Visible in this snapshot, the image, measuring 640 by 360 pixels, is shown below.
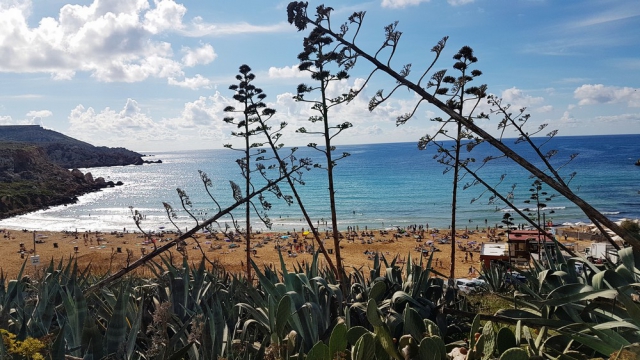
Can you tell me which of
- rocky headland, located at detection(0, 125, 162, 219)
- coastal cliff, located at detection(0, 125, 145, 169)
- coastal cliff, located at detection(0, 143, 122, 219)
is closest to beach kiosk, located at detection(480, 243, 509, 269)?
rocky headland, located at detection(0, 125, 162, 219)

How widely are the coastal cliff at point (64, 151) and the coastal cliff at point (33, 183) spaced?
50.4ft

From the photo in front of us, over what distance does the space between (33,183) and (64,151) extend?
6794cm

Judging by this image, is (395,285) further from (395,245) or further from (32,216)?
(32,216)

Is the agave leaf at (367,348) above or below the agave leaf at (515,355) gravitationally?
below

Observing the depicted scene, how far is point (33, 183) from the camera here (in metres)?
72.3

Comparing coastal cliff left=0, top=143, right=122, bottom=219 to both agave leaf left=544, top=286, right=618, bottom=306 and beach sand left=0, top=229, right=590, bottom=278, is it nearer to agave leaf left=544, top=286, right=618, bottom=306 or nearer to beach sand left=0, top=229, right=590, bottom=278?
beach sand left=0, top=229, right=590, bottom=278

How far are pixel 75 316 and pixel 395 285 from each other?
2262 millimetres

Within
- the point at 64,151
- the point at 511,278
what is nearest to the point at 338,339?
the point at 511,278

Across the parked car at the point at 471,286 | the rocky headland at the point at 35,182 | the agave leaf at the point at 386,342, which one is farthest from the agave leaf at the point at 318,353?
the rocky headland at the point at 35,182

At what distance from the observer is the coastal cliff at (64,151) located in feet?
426

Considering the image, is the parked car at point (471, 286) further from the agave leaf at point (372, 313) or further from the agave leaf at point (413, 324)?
the agave leaf at point (372, 313)

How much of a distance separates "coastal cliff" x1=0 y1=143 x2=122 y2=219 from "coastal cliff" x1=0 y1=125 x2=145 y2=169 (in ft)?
50.4

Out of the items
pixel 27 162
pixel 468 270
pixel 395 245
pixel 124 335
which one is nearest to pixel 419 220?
pixel 395 245

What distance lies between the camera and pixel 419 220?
1934 inches
